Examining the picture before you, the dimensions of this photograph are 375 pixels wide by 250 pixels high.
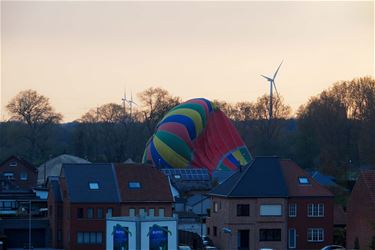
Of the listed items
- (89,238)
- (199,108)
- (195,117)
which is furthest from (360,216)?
(199,108)

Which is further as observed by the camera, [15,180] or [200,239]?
[15,180]

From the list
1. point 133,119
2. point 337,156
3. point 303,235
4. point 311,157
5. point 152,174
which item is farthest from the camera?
point 133,119

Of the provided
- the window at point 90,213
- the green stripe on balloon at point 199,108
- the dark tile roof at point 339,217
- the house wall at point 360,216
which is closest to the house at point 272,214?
the house wall at point 360,216

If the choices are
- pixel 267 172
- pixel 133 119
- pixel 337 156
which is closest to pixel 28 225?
pixel 267 172

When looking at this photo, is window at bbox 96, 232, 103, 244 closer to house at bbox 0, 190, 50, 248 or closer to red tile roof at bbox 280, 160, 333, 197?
house at bbox 0, 190, 50, 248

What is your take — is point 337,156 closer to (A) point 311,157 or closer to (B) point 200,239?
(A) point 311,157

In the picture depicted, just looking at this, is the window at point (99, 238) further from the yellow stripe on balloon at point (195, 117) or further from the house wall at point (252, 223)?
the yellow stripe on balloon at point (195, 117)

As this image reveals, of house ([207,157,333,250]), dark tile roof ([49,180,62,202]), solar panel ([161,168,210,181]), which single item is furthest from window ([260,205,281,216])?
solar panel ([161,168,210,181])

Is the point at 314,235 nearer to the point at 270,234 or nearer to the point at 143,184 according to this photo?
the point at 270,234
